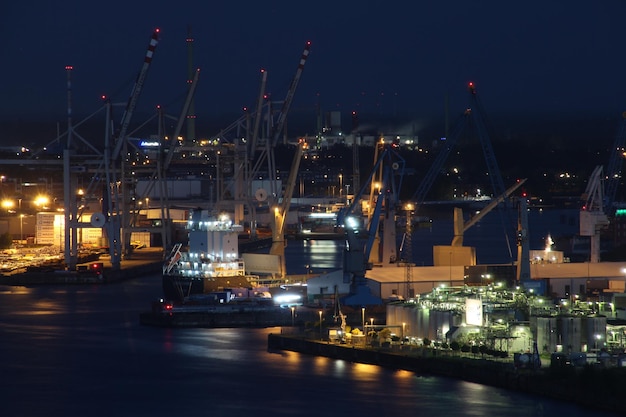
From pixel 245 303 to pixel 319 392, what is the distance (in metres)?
3.98

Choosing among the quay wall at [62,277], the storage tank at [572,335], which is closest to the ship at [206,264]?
the quay wall at [62,277]

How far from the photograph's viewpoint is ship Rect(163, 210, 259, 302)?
1459cm

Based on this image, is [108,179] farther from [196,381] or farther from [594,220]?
[196,381]

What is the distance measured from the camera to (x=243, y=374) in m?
10.2

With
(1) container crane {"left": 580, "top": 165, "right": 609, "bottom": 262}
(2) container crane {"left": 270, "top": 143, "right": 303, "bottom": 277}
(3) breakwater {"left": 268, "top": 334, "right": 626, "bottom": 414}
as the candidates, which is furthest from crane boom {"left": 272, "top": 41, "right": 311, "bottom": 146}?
(3) breakwater {"left": 268, "top": 334, "right": 626, "bottom": 414}

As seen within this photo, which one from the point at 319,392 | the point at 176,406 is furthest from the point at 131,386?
the point at 319,392

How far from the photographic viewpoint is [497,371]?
9.26 m

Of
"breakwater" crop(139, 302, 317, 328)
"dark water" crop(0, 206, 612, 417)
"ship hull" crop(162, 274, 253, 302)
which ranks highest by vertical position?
"ship hull" crop(162, 274, 253, 302)

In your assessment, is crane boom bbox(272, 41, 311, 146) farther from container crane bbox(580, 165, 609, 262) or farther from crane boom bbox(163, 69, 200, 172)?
container crane bbox(580, 165, 609, 262)

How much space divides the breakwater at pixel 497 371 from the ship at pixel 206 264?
138 inches

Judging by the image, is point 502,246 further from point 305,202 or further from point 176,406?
point 176,406

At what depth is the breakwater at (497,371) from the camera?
8.49 meters

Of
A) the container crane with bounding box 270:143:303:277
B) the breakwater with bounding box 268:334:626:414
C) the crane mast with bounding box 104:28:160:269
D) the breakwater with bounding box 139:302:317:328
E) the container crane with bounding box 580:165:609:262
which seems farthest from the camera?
the crane mast with bounding box 104:28:160:269

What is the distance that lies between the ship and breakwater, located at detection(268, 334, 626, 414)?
3514 mm
